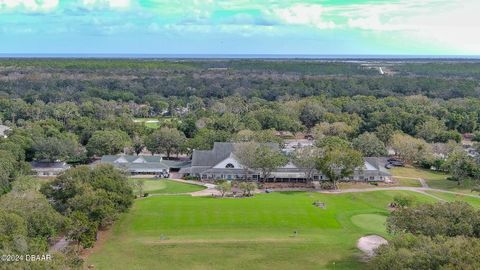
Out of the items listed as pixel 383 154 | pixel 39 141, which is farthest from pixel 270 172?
pixel 39 141

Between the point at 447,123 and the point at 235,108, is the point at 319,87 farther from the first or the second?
the point at 447,123

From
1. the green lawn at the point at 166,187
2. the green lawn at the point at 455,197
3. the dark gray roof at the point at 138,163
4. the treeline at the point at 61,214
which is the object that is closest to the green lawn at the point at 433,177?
the green lawn at the point at 455,197

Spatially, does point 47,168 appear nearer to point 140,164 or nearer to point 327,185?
point 140,164

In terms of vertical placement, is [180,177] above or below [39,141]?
below

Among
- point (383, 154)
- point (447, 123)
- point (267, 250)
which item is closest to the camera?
point (267, 250)

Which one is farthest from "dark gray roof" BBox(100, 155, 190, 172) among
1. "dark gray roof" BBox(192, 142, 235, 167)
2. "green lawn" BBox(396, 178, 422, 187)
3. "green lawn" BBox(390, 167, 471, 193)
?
"green lawn" BBox(390, 167, 471, 193)

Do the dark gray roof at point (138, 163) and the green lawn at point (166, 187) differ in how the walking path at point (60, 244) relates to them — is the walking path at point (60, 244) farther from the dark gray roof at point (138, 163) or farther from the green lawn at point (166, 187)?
the dark gray roof at point (138, 163)

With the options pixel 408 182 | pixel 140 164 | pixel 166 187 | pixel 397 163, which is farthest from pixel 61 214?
pixel 397 163
